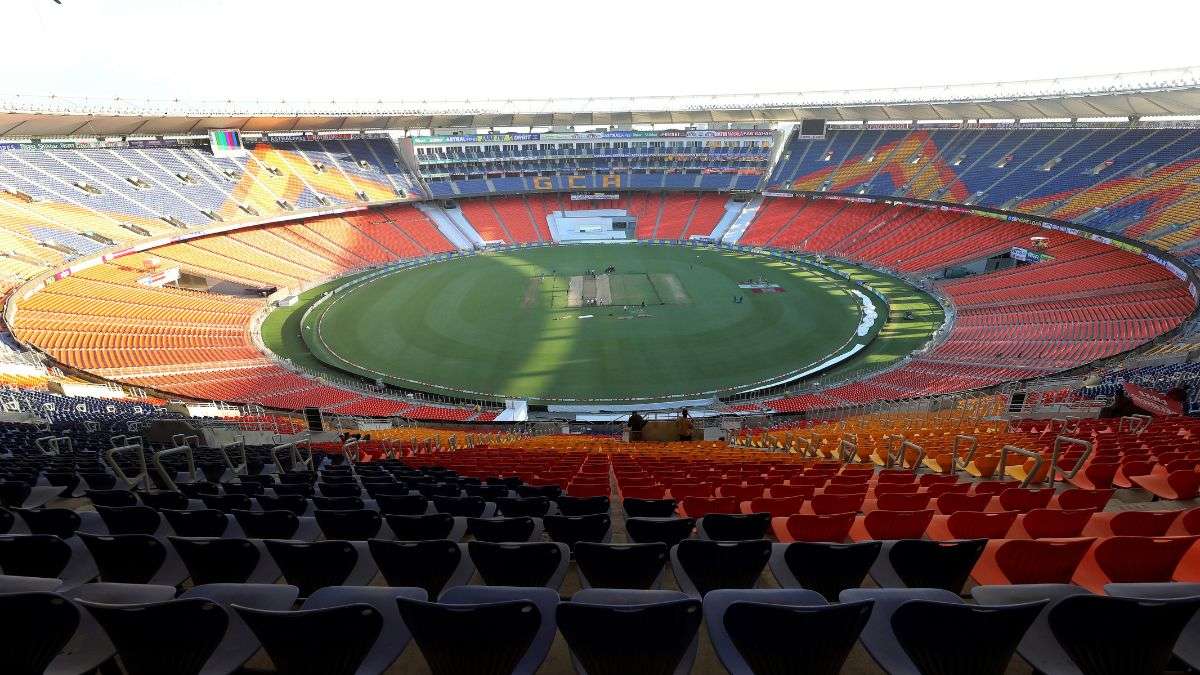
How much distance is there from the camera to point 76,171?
45781 mm

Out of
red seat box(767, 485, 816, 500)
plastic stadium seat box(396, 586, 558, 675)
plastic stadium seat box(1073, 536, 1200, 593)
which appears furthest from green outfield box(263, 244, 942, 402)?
plastic stadium seat box(396, 586, 558, 675)

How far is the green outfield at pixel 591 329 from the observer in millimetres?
32281

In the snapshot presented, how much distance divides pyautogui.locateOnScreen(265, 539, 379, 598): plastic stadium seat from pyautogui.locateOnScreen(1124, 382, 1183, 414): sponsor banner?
63.0 feet

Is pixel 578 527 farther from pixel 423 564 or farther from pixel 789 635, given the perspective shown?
pixel 789 635

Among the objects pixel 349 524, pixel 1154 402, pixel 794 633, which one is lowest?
pixel 1154 402

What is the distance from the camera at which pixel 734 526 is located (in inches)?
216

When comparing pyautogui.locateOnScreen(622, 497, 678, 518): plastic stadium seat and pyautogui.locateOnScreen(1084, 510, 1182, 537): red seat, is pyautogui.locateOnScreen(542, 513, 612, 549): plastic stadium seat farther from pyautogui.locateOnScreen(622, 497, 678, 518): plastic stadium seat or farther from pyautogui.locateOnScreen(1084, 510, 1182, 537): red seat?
pyautogui.locateOnScreen(1084, 510, 1182, 537): red seat

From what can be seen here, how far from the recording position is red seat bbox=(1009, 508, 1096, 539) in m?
5.22

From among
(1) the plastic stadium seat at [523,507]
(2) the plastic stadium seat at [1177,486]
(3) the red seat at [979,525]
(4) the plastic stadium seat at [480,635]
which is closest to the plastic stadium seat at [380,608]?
(4) the plastic stadium seat at [480,635]

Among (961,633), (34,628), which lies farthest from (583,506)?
(34,628)

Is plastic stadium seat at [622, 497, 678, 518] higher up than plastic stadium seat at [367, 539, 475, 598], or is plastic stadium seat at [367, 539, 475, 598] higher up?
plastic stadium seat at [367, 539, 475, 598]

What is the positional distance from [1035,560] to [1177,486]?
4661 millimetres

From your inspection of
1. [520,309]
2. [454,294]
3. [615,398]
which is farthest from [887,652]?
[454,294]

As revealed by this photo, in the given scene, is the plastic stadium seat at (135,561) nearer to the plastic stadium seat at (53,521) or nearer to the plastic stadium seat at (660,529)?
the plastic stadium seat at (53,521)
